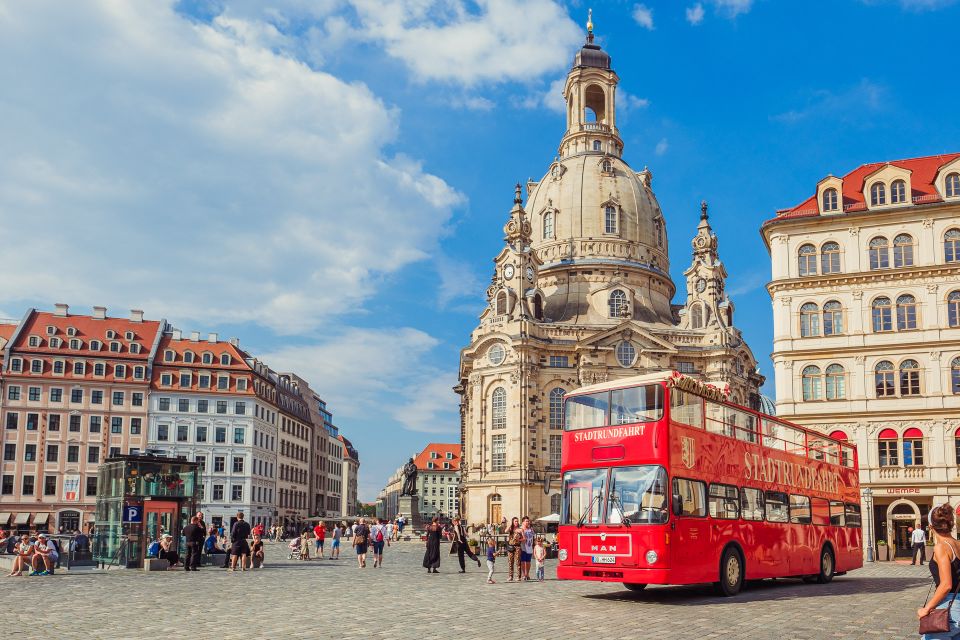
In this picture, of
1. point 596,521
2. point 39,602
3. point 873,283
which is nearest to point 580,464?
point 596,521

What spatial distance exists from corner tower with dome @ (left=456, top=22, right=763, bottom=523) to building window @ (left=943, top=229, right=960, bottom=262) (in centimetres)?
3433

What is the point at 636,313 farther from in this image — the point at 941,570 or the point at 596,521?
the point at 941,570

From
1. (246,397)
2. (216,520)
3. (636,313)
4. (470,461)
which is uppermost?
(636,313)

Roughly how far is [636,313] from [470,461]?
65.6 feet

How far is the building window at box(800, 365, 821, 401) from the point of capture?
46625mm

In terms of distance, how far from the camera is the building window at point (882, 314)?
151ft

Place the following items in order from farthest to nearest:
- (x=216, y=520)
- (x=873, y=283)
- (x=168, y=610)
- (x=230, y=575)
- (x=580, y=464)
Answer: (x=216, y=520), (x=873, y=283), (x=230, y=575), (x=580, y=464), (x=168, y=610)

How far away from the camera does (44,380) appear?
256 feet

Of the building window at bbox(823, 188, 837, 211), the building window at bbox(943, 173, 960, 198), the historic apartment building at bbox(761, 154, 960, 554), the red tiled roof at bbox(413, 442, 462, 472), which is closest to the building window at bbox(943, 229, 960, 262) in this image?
the historic apartment building at bbox(761, 154, 960, 554)

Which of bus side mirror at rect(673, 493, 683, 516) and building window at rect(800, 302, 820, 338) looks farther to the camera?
building window at rect(800, 302, 820, 338)

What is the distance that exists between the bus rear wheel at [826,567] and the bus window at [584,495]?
9366mm

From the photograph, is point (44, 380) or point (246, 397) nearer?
point (44, 380)

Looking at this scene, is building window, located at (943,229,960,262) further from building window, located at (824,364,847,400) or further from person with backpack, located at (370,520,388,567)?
person with backpack, located at (370,520,388,567)

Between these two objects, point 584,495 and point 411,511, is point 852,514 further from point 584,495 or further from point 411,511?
point 411,511
